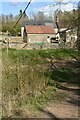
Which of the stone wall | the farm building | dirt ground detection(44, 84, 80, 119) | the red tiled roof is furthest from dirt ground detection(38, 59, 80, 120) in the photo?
the red tiled roof

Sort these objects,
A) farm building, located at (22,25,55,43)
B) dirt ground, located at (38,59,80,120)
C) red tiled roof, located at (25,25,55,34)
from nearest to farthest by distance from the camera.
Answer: dirt ground, located at (38,59,80,120)
farm building, located at (22,25,55,43)
red tiled roof, located at (25,25,55,34)

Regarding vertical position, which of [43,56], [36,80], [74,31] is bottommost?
[43,56]

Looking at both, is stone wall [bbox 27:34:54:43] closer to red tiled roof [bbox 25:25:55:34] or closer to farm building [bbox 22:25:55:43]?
farm building [bbox 22:25:55:43]

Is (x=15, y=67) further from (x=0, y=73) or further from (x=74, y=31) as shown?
(x=74, y=31)

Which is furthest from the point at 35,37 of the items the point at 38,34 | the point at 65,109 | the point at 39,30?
the point at 65,109

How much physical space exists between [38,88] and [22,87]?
2.81ft

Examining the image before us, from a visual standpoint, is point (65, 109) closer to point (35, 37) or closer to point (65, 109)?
point (65, 109)

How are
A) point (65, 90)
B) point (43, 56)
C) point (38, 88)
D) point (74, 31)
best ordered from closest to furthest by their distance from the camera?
point (38, 88)
point (65, 90)
point (74, 31)
point (43, 56)

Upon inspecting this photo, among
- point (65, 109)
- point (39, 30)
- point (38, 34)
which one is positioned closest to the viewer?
point (65, 109)

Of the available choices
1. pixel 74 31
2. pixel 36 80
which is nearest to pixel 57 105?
pixel 36 80

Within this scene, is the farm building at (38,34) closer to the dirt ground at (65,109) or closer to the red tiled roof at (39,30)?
the red tiled roof at (39,30)

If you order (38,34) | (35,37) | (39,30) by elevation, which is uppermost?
(39,30)

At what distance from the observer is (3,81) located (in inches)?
262

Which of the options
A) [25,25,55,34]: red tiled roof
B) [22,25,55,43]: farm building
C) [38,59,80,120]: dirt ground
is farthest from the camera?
[25,25,55,34]: red tiled roof
